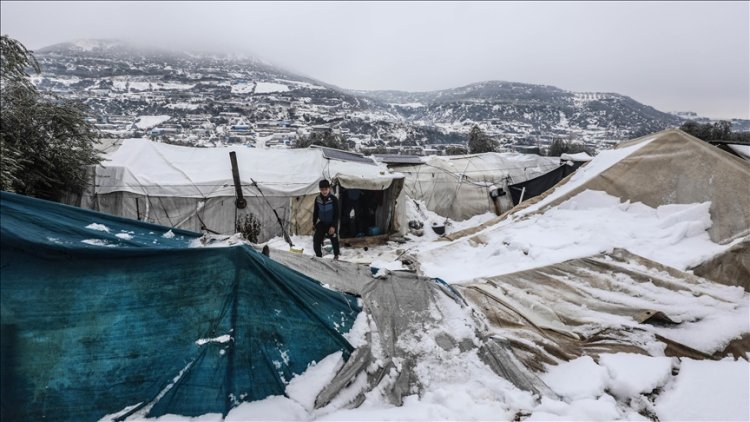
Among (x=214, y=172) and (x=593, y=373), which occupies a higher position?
(x=214, y=172)

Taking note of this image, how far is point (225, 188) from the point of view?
11.9 meters

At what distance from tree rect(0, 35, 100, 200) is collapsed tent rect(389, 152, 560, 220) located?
11.6 m

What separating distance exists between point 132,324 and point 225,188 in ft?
31.6

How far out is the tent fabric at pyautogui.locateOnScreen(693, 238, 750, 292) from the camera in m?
5.05

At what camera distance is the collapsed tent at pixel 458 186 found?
17.0 metres

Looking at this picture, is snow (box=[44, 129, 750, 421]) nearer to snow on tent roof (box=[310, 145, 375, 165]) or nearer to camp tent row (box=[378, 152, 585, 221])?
snow on tent roof (box=[310, 145, 375, 165])

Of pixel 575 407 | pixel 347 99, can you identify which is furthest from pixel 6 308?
pixel 347 99

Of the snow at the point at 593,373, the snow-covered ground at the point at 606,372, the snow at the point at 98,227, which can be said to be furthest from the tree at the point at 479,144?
the snow at the point at 98,227

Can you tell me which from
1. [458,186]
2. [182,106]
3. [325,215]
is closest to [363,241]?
[325,215]

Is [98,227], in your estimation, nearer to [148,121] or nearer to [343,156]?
[343,156]

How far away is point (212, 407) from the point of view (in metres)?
2.91

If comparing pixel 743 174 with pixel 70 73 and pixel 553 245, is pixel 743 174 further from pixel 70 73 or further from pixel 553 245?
pixel 70 73

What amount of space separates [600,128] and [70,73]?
150212 mm

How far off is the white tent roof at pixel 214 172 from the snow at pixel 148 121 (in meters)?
58.3
